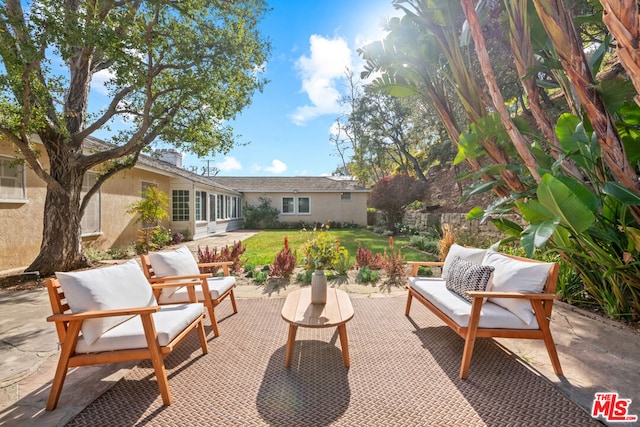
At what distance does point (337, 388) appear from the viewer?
2531 mm

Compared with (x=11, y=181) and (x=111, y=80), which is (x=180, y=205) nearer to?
(x=11, y=181)

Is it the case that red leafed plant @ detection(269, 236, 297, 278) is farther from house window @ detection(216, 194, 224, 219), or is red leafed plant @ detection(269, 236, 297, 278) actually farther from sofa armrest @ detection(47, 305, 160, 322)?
house window @ detection(216, 194, 224, 219)

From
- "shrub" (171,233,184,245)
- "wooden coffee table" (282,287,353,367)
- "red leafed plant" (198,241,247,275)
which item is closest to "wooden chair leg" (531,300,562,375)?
"wooden coffee table" (282,287,353,367)

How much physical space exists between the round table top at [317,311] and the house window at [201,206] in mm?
12096

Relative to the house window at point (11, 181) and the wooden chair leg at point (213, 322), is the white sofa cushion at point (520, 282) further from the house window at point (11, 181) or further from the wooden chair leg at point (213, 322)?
the house window at point (11, 181)

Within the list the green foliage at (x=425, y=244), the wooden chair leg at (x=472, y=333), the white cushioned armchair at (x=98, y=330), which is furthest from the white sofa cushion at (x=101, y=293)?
the green foliage at (x=425, y=244)

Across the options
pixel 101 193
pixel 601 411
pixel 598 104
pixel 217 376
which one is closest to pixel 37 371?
pixel 217 376

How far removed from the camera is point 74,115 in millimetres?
6340

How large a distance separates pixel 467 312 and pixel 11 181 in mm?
9752

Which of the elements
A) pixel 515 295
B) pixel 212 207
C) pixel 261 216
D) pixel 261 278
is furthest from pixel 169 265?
pixel 261 216

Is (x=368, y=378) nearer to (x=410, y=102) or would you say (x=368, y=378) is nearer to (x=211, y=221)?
(x=211, y=221)

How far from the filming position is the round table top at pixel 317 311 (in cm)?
272

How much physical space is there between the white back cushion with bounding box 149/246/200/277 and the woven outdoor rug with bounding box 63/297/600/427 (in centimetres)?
94

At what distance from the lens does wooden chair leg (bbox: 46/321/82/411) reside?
2.23 meters
